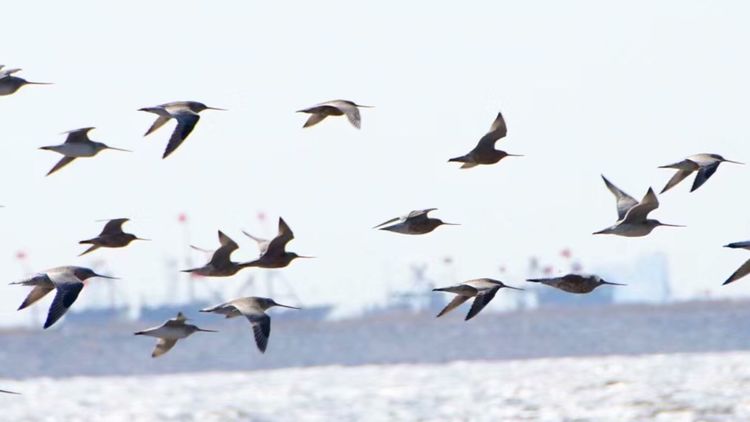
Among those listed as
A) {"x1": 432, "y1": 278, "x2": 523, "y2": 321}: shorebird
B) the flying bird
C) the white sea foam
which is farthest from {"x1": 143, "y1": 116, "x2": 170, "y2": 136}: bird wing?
the white sea foam

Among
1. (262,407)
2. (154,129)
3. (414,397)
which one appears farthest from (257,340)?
(414,397)

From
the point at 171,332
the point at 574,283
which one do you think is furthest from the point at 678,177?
the point at 171,332

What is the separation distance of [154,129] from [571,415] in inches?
3213

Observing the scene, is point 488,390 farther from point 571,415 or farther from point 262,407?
point 571,415

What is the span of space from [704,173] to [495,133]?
3159mm

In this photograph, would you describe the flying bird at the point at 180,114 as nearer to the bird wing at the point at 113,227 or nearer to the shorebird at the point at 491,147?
the bird wing at the point at 113,227

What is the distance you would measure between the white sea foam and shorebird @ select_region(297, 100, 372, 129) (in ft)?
235

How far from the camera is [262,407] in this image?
13125cm

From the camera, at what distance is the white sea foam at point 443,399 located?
369 feet

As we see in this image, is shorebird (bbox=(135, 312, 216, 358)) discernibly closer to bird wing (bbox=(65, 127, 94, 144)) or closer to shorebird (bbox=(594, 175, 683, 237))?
bird wing (bbox=(65, 127, 94, 144))

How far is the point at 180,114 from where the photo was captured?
89.5 ft

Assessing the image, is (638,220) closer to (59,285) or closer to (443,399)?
(59,285)

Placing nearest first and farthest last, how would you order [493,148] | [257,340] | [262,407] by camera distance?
[257,340]
[493,148]
[262,407]

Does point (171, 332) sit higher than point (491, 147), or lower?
lower
